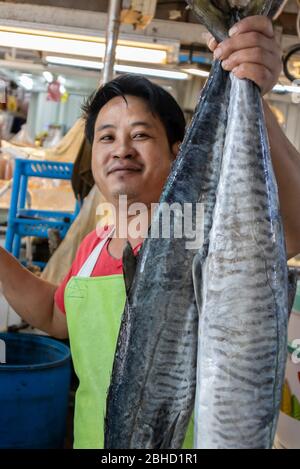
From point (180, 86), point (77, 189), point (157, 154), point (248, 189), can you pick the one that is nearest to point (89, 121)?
point (157, 154)

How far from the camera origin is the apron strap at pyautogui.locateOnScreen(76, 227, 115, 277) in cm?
191

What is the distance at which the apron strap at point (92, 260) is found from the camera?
191 centimetres

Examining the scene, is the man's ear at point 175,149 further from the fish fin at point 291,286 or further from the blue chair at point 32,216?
the blue chair at point 32,216

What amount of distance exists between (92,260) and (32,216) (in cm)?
354

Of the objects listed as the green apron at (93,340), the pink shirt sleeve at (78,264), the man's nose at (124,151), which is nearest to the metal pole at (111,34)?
the pink shirt sleeve at (78,264)

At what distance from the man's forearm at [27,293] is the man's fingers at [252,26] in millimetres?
1273

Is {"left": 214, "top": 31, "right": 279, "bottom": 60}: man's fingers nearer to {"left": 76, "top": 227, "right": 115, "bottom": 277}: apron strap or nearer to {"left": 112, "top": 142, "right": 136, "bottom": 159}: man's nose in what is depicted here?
{"left": 112, "top": 142, "right": 136, "bottom": 159}: man's nose

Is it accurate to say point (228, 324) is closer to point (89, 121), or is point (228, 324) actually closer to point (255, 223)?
point (255, 223)

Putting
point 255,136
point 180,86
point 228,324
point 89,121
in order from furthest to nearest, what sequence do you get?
point 180,86
point 89,121
point 255,136
point 228,324

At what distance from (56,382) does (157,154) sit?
1255 mm

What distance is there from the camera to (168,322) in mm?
1188

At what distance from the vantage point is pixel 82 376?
1.80m

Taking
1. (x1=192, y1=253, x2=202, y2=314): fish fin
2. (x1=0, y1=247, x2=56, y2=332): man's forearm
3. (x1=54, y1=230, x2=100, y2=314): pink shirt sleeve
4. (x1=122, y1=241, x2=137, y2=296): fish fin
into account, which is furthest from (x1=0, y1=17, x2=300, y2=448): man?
(x1=192, y1=253, x2=202, y2=314): fish fin

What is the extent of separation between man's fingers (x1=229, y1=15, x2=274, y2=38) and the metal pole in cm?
279
